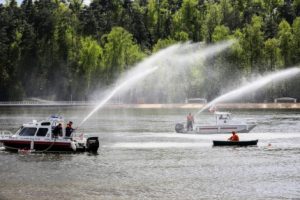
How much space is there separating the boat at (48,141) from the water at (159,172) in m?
1.56

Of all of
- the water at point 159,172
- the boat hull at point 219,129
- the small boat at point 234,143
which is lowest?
the water at point 159,172

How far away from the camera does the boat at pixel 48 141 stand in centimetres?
8556

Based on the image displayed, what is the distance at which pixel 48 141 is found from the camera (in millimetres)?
85875

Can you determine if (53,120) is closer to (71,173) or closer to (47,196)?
(71,173)

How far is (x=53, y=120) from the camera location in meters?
85.9

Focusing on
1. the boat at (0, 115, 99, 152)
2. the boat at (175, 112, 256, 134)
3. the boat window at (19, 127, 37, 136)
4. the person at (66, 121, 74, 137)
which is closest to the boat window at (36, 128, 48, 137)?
the boat at (0, 115, 99, 152)

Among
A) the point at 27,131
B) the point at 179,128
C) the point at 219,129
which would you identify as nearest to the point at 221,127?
the point at 219,129

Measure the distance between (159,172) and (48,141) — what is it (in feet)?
A: 70.8

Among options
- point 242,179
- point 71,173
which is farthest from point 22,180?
point 242,179

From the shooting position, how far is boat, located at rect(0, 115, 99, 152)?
8556cm

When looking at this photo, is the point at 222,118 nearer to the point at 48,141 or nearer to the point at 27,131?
the point at 48,141

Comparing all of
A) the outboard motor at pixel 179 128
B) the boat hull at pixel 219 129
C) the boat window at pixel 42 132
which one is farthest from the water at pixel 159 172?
the outboard motor at pixel 179 128

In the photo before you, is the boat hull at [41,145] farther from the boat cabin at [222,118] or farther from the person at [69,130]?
the boat cabin at [222,118]

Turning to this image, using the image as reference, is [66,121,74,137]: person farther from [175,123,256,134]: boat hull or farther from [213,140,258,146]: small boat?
[175,123,256,134]: boat hull
